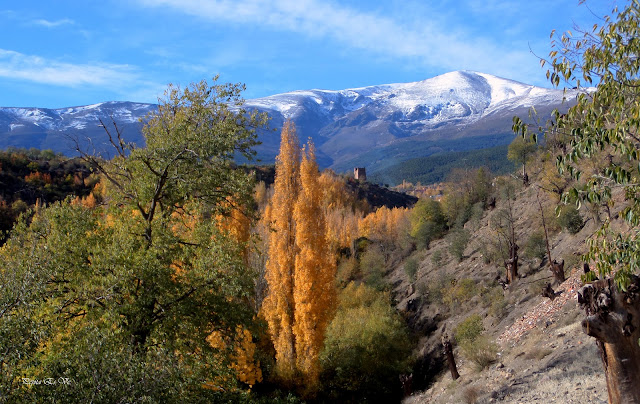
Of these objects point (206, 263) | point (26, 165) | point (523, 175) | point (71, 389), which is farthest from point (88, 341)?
point (26, 165)

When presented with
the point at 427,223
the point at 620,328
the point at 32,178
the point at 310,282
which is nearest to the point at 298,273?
the point at 310,282

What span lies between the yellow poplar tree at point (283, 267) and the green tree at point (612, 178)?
549 inches

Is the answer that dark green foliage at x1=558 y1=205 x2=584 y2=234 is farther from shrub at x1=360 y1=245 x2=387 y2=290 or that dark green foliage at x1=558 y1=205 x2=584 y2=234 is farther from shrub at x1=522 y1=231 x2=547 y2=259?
shrub at x1=360 y1=245 x2=387 y2=290

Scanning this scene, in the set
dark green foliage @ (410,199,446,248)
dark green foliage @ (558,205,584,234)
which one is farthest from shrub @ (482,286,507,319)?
dark green foliage @ (410,199,446,248)

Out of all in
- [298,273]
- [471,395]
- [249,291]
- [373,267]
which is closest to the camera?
[249,291]

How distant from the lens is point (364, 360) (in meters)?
21.3

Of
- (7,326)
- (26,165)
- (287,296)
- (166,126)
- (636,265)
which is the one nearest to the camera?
(7,326)

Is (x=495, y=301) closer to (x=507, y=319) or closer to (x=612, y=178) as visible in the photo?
(x=507, y=319)

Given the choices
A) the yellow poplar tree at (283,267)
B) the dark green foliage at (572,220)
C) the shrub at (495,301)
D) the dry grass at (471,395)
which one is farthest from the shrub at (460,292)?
the dry grass at (471,395)

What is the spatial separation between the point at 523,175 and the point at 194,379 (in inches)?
1394

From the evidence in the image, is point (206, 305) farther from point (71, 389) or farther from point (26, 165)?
point (26, 165)

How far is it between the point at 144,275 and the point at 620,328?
274 inches

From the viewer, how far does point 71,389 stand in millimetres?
4906

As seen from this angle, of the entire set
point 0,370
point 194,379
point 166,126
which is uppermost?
point 166,126
